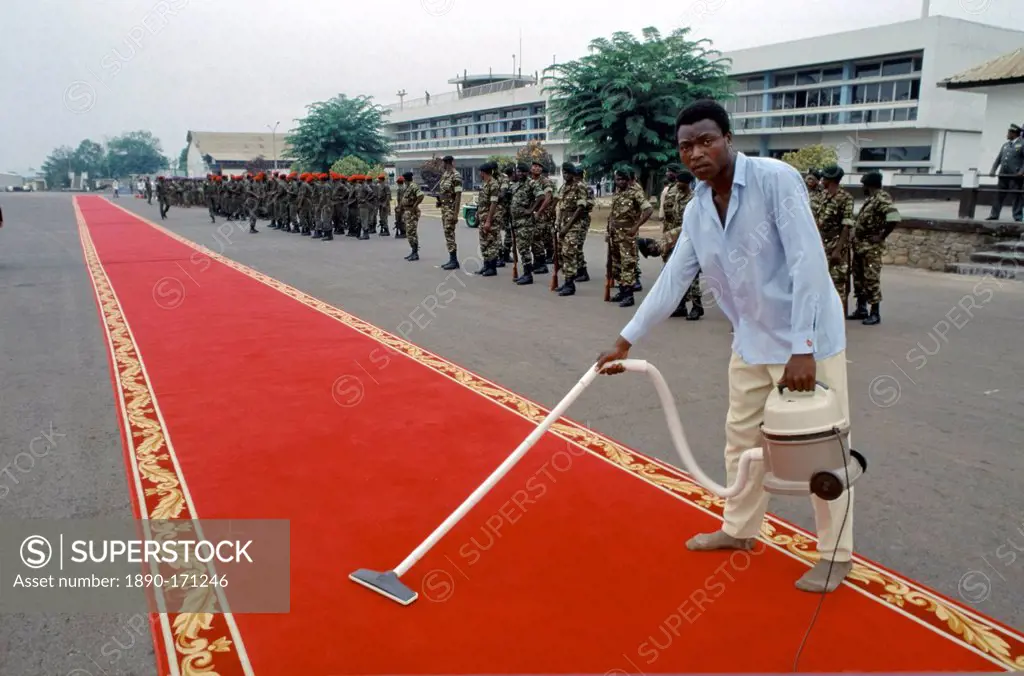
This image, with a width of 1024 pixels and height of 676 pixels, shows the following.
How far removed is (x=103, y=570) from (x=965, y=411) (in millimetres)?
4830

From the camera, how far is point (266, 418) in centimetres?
474

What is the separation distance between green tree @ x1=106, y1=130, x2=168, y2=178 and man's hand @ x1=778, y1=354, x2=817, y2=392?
12089cm

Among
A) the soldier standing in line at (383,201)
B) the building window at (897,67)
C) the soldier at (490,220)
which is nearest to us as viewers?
the soldier at (490,220)

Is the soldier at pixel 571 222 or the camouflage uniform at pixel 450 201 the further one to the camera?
the camouflage uniform at pixel 450 201

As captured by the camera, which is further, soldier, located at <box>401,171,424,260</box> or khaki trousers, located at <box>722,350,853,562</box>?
soldier, located at <box>401,171,424,260</box>

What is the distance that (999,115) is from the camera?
15.9m

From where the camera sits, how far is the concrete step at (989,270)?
416 inches

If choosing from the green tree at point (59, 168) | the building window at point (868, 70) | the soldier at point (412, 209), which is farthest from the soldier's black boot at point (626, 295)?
the green tree at point (59, 168)

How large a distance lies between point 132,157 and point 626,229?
11966 centimetres

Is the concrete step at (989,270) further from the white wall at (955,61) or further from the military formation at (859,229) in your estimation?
the white wall at (955,61)

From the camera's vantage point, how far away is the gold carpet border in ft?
8.04

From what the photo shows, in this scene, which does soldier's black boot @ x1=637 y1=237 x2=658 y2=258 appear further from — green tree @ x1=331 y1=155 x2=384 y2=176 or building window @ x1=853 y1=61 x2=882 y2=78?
green tree @ x1=331 y1=155 x2=384 y2=176

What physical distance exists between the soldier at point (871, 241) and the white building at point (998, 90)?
9.63m

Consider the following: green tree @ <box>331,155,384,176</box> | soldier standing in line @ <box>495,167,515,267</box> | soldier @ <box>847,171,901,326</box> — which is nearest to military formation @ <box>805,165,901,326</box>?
soldier @ <box>847,171,901,326</box>
